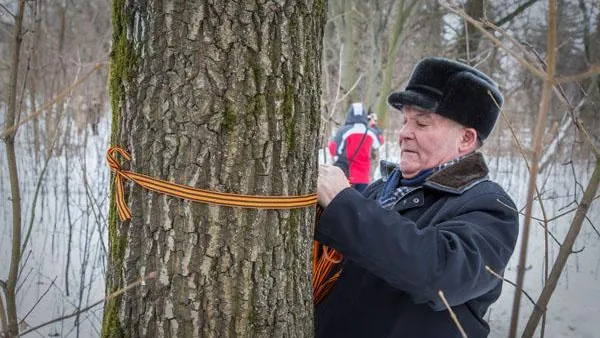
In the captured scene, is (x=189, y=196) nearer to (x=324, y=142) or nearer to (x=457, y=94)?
(x=457, y=94)

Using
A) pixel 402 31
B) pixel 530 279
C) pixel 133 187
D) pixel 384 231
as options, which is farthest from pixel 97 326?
pixel 402 31

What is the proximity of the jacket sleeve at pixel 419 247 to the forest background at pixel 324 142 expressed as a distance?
0.14 metres

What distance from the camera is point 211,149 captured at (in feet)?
3.41

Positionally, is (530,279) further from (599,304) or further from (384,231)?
(384,231)

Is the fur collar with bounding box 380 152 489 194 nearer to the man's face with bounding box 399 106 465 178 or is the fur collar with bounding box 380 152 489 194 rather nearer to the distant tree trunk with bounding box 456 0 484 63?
the man's face with bounding box 399 106 465 178

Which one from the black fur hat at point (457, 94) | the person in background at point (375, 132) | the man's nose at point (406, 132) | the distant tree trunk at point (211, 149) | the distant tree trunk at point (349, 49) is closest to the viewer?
the distant tree trunk at point (211, 149)

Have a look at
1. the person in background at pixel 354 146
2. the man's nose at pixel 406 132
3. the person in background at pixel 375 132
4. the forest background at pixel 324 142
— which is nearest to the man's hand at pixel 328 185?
the forest background at pixel 324 142

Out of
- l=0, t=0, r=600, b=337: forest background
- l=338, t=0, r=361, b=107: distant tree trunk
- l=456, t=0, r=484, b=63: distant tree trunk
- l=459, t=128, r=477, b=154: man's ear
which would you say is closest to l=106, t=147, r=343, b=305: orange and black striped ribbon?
l=0, t=0, r=600, b=337: forest background

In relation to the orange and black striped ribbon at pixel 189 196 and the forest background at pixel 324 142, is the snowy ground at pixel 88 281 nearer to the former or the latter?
the forest background at pixel 324 142

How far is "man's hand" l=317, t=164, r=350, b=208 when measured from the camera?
3.96 feet

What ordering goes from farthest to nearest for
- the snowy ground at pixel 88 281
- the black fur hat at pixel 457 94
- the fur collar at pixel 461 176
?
the snowy ground at pixel 88 281 < the black fur hat at pixel 457 94 < the fur collar at pixel 461 176

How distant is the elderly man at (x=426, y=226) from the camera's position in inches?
43.6

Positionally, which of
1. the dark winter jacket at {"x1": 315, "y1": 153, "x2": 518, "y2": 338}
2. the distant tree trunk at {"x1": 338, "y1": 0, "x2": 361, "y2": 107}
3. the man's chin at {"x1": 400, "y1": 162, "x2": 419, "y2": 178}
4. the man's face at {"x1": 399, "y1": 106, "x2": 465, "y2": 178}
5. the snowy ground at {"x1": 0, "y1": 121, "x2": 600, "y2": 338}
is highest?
the distant tree trunk at {"x1": 338, "y1": 0, "x2": 361, "y2": 107}

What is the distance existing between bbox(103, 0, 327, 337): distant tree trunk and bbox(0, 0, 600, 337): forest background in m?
0.12
